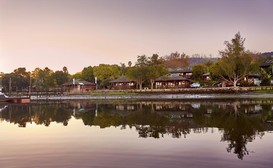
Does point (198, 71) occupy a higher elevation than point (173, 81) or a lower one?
higher

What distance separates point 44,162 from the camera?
11.5 metres

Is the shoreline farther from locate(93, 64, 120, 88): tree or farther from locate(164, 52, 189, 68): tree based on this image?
locate(164, 52, 189, 68): tree

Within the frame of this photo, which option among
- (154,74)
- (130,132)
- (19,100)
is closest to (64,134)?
(130,132)

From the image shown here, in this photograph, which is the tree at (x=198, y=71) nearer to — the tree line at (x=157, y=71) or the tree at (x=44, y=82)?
the tree line at (x=157, y=71)

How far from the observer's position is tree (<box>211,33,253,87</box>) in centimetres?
7231

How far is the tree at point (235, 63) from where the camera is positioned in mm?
72312

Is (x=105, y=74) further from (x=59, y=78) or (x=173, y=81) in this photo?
(x=173, y=81)

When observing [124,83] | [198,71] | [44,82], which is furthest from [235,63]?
[44,82]

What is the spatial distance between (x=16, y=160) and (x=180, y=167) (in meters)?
6.01

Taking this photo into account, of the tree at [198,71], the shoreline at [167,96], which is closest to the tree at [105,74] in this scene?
the tree at [198,71]

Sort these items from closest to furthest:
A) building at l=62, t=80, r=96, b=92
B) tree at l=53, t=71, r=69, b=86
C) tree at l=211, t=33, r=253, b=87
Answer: tree at l=211, t=33, r=253, b=87 → building at l=62, t=80, r=96, b=92 → tree at l=53, t=71, r=69, b=86

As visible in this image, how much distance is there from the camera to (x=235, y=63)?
72938 millimetres

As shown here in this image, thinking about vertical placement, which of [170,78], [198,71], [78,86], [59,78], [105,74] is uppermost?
[198,71]

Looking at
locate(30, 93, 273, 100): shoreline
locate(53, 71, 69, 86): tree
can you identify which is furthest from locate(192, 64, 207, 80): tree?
locate(53, 71, 69, 86): tree
